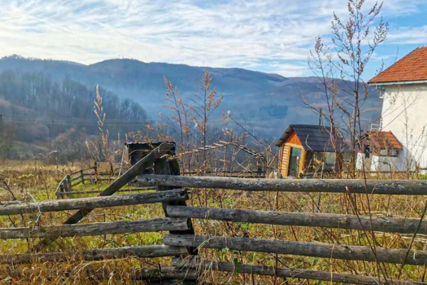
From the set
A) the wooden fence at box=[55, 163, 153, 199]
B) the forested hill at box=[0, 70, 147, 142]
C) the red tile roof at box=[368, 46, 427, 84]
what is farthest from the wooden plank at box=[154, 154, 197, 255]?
the forested hill at box=[0, 70, 147, 142]

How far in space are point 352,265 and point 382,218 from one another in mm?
677

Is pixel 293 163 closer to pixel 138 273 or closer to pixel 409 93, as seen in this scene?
pixel 409 93

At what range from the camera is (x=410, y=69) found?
18781mm

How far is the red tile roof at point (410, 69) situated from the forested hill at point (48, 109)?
366ft

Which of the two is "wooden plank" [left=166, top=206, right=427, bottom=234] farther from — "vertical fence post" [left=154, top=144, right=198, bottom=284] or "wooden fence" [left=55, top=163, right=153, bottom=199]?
"wooden fence" [left=55, top=163, right=153, bottom=199]

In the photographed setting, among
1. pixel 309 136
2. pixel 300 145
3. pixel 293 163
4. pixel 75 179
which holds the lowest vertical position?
pixel 75 179

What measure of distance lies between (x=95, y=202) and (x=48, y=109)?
168m

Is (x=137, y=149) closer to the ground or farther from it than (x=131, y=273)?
farther from it

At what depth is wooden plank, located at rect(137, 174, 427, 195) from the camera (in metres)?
2.41

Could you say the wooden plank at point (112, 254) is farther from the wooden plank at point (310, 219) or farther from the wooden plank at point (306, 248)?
the wooden plank at point (310, 219)

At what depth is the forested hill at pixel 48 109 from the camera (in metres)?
120

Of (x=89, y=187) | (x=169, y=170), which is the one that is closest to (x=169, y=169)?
(x=169, y=170)

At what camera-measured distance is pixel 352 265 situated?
2.87m

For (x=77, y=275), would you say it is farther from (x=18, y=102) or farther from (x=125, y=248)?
(x=18, y=102)
